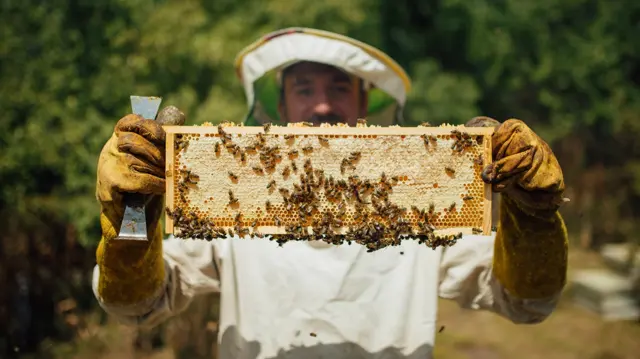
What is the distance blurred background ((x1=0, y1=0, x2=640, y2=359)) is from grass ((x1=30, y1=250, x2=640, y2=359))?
0.03 metres

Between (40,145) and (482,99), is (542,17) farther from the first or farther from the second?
(40,145)

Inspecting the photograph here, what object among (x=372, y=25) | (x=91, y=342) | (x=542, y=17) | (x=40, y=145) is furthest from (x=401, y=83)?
(x=542, y=17)

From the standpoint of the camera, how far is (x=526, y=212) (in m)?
2.61

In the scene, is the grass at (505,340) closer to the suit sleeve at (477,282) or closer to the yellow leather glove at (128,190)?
the suit sleeve at (477,282)

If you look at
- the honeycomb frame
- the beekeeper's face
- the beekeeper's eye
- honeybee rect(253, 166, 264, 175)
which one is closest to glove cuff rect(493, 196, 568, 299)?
the honeycomb frame

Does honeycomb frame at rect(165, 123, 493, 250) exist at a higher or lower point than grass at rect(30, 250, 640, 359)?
higher

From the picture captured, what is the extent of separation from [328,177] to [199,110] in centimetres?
490

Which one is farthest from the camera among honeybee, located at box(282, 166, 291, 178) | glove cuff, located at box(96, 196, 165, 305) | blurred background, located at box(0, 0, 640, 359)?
blurred background, located at box(0, 0, 640, 359)

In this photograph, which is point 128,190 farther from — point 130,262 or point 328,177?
point 328,177

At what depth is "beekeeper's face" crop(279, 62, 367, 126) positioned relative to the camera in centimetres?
366

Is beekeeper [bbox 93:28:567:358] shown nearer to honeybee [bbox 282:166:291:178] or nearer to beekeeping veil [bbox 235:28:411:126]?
beekeeping veil [bbox 235:28:411:126]

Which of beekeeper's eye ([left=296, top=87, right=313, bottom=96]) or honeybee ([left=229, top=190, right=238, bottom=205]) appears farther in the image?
beekeeper's eye ([left=296, top=87, right=313, bottom=96])

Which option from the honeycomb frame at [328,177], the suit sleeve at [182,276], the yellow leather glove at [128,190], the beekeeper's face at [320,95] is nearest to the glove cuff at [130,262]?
the yellow leather glove at [128,190]

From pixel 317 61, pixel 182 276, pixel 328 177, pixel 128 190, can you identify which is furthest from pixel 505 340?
pixel 128 190
